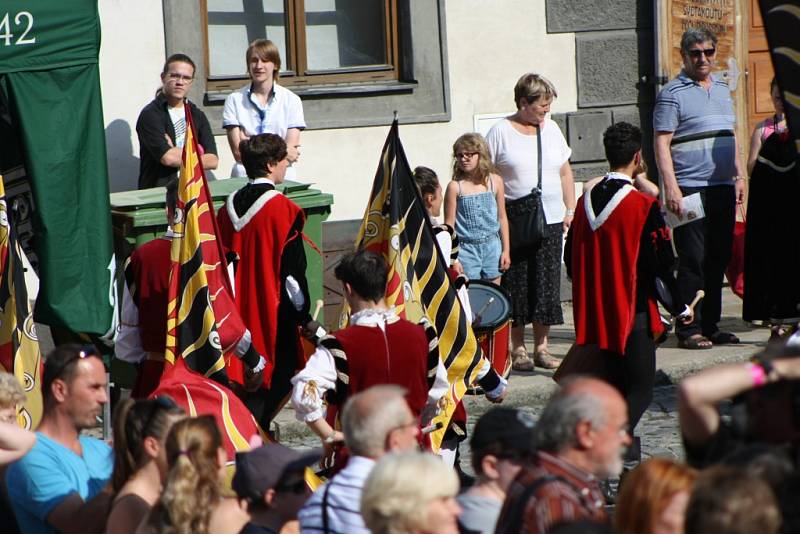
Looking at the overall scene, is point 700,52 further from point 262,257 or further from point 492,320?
point 262,257

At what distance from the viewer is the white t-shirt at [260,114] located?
1020 cm

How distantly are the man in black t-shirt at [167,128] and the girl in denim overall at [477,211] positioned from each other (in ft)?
5.56

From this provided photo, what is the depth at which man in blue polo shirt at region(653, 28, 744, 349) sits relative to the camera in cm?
1003

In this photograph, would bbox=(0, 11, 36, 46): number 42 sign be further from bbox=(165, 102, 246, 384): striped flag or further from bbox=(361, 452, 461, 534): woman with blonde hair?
bbox=(361, 452, 461, 534): woman with blonde hair

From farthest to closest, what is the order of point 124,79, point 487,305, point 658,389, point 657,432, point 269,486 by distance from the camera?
point 124,79, point 658,389, point 487,305, point 657,432, point 269,486

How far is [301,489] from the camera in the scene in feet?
14.7

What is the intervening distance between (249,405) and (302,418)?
1.73m

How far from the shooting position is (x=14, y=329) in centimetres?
661

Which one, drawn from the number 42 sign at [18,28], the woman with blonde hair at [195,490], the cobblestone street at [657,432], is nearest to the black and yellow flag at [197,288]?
the number 42 sign at [18,28]

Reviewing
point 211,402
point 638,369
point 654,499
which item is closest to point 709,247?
point 638,369

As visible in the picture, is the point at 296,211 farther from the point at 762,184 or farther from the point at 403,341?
the point at 762,184

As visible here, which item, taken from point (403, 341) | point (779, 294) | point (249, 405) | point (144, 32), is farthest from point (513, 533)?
point (144, 32)

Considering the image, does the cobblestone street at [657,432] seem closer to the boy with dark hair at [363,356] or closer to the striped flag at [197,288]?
the striped flag at [197,288]

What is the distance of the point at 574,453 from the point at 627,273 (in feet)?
11.4
